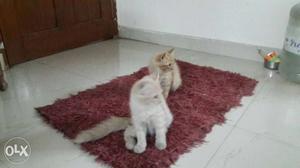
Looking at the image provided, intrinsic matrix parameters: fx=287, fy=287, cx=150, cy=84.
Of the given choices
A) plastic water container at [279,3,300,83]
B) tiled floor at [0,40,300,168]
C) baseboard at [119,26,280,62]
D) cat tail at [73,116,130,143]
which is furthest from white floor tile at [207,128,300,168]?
baseboard at [119,26,280,62]

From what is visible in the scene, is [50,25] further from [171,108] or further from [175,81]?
[171,108]

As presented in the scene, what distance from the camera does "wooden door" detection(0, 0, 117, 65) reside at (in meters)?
2.03

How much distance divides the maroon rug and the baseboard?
355mm

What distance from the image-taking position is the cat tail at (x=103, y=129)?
122cm

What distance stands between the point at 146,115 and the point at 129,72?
91 cm

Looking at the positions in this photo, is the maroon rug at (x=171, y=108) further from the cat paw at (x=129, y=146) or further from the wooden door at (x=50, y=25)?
the wooden door at (x=50, y=25)

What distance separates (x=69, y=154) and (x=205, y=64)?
1.23m

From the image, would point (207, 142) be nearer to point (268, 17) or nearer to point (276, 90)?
point (276, 90)

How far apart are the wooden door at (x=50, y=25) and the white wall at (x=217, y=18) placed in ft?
0.81

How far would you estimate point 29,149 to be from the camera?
4.03ft

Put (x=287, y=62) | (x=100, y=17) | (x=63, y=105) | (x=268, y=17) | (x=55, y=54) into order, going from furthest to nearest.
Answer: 1. (x=100, y=17)
2. (x=55, y=54)
3. (x=268, y=17)
4. (x=287, y=62)
5. (x=63, y=105)

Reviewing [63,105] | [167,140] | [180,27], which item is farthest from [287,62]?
[63,105]

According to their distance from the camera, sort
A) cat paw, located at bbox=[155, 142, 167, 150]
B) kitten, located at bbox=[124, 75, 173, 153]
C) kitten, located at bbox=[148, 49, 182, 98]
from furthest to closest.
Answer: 1. kitten, located at bbox=[148, 49, 182, 98]
2. cat paw, located at bbox=[155, 142, 167, 150]
3. kitten, located at bbox=[124, 75, 173, 153]

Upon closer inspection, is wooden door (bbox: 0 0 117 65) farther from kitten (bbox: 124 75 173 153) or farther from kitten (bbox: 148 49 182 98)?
kitten (bbox: 124 75 173 153)
